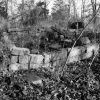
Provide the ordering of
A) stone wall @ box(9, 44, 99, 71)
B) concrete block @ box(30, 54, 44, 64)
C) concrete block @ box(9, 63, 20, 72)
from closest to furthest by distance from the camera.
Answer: concrete block @ box(9, 63, 20, 72), stone wall @ box(9, 44, 99, 71), concrete block @ box(30, 54, 44, 64)

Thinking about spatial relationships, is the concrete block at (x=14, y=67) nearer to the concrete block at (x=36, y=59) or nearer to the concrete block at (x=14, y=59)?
the concrete block at (x=14, y=59)

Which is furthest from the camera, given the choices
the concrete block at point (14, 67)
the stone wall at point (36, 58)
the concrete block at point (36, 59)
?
the concrete block at point (36, 59)

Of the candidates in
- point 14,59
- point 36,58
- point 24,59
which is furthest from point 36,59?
point 14,59

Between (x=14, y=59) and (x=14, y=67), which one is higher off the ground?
(x=14, y=59)

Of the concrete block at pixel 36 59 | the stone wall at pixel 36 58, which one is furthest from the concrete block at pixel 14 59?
the concrete block at pixel 36 59

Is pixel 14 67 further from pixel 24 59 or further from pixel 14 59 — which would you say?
pixel 24 59

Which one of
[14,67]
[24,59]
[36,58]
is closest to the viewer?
[14,67]

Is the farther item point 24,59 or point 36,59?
point 36,59

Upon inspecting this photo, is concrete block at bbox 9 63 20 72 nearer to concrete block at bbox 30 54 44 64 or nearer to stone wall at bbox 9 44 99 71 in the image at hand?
stone wall at bbox 9 44 99 71

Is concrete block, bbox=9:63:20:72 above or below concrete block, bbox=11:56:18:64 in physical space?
below

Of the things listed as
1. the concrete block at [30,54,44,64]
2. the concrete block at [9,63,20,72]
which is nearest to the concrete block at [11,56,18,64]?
the concrete block at [9,63,20,72]

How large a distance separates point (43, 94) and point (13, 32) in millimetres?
5065

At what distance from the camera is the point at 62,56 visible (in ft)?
18.1

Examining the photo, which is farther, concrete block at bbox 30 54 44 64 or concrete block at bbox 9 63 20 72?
concrete block at bbox 30 54 44 64
